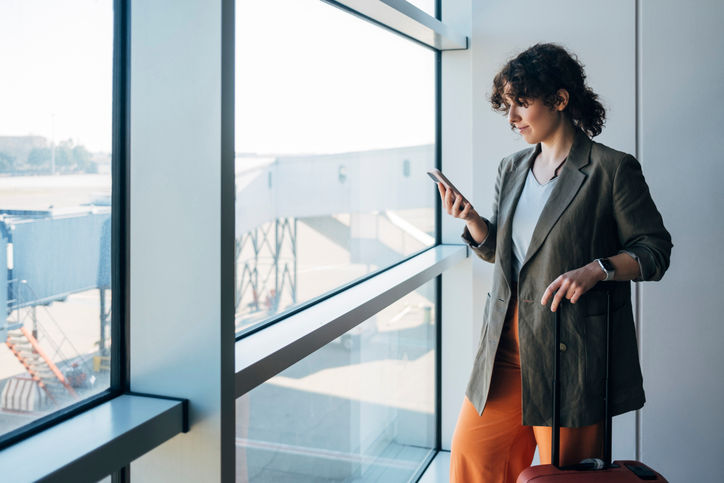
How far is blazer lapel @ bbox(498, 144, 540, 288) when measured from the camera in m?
1.83

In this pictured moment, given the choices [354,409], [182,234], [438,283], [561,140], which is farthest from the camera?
[438,283]

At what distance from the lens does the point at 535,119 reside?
5.67 feet

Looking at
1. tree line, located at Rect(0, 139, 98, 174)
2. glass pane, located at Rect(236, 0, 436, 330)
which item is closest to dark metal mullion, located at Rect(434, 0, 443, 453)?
glass pane, located at Rect(236, 0, 436, 330)

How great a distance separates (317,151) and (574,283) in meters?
0.90

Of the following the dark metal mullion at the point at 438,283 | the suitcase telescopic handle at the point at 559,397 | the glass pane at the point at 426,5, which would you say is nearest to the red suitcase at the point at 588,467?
the suitcase telescopic handle at the point at 559,397

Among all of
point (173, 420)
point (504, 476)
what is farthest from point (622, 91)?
Answer: point (173, 420)

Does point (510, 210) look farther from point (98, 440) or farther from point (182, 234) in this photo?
point (98, 440)

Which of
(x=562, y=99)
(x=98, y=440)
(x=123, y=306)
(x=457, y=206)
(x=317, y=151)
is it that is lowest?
(x=98, y=440)

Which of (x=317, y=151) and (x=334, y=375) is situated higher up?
(x=317, y=151)

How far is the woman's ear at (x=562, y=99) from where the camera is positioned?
1719mm

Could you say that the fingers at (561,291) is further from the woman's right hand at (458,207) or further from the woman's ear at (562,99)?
the woman's ear at (562,99)

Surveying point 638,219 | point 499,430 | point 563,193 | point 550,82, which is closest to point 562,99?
point 550,82

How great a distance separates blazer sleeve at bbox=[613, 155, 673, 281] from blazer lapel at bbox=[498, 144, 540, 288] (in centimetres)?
30

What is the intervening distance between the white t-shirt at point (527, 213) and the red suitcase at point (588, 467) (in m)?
0.24
